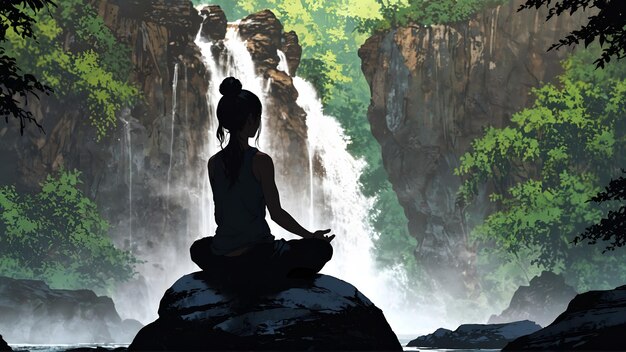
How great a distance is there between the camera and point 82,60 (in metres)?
45.7

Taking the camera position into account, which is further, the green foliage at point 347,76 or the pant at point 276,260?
the green foliage at point 347,76

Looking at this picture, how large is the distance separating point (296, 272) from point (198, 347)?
97 centimetres

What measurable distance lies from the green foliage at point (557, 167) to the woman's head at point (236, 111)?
1336 inches

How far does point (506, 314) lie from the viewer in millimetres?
41250

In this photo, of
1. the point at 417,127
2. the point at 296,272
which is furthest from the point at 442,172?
the point at 296,272

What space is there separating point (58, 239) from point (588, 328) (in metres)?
36.3

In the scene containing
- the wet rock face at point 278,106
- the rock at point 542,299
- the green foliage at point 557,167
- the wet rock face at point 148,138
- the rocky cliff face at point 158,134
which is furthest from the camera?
the wet rock face at point 278,106

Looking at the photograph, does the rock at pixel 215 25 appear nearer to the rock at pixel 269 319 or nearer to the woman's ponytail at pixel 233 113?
the woman's ponytail at pixel 233 113

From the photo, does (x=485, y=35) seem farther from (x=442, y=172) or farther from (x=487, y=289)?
(x=487, y=289)

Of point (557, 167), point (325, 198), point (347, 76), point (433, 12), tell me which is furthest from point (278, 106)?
point (347, 76)

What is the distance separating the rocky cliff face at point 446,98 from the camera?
4622cm

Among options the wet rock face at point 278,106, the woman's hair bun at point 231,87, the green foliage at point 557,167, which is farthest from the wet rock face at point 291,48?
the woman's hair bun at point 231,87

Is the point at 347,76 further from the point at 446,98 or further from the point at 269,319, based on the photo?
the point at 269,319

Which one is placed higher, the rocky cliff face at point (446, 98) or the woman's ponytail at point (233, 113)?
the rocky cliff face at point (446, 98)
